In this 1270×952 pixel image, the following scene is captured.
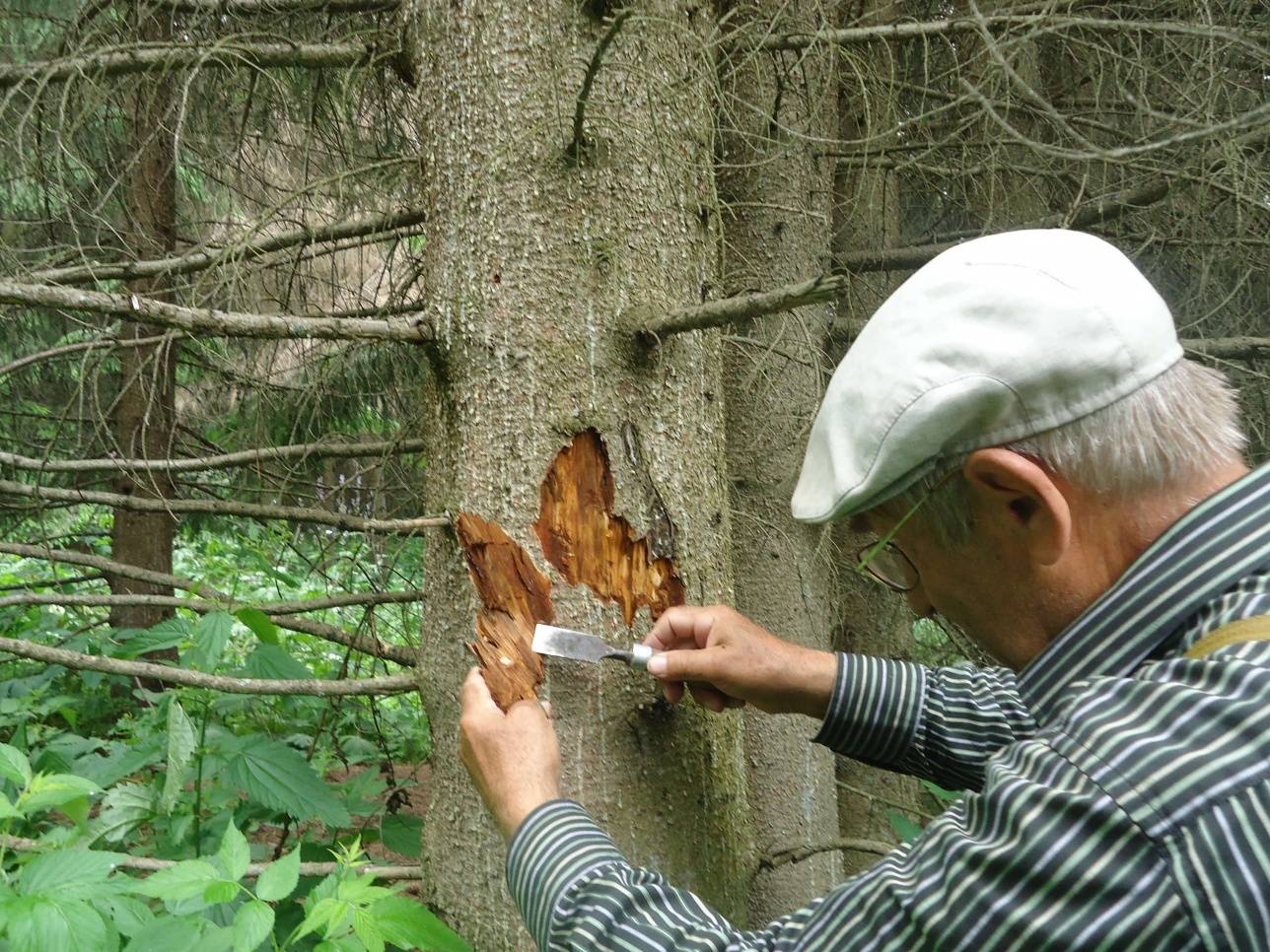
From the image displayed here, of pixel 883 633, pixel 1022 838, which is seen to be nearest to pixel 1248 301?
pixel 883 633

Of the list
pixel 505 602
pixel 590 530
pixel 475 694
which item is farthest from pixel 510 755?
pixel 590 530

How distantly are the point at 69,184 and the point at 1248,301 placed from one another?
17.3ft

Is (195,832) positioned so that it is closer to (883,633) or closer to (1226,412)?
(1226,412)

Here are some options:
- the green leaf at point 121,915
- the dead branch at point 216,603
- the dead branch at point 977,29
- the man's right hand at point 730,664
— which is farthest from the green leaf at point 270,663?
the dead branch at point 977,29

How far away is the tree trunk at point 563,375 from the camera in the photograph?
1.78 m

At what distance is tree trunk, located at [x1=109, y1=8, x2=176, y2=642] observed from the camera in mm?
3939

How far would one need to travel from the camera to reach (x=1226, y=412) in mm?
1300

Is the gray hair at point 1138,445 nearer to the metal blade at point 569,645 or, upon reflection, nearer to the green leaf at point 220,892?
the metal blade at point 569,645

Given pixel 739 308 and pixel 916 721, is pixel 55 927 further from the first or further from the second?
pixel 916 721

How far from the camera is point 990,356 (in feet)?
3.92

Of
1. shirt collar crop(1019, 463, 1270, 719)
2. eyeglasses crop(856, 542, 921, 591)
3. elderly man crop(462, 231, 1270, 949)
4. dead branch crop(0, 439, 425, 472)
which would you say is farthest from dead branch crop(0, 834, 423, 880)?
shirt collar crop(1019, 463, 1270, 719)

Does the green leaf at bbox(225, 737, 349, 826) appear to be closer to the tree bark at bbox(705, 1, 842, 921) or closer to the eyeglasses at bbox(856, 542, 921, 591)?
the eyeglasses at bbox(856, 542, 921, 591)

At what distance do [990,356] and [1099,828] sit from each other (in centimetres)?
56

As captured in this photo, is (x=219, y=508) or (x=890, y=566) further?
(x=219, y=508)
